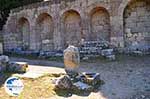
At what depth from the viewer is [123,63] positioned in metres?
13.3

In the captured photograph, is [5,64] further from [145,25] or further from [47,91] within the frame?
[145,25]

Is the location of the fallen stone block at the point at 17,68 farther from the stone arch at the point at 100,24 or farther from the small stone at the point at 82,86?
the stone arch at the point at 100,24

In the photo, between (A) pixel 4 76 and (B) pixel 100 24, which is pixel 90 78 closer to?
(A) pixel 4 76

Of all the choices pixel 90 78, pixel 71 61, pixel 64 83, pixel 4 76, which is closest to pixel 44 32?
pixel 4 76

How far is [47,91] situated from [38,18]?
10.3 meters

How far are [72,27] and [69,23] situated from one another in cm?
35

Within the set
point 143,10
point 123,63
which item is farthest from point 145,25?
point 123,63

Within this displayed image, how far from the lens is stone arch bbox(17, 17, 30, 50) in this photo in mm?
20122

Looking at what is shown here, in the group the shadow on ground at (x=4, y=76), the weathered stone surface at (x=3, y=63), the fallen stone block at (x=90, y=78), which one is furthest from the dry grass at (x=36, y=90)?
the weathered stone surface at (x=3, y=63)

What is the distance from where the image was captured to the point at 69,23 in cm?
1791

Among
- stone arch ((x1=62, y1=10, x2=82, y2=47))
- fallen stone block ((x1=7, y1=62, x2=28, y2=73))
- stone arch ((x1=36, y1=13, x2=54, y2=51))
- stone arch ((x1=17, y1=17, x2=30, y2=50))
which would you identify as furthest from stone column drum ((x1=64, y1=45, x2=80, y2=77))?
stone arch ((x1=17, y1=17, x2=30, y2=50))

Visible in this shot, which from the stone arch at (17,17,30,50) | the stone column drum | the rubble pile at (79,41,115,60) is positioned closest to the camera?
the stone column drum

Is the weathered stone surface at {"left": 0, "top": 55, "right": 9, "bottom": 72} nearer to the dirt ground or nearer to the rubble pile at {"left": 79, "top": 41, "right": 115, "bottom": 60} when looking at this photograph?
the dirt ground

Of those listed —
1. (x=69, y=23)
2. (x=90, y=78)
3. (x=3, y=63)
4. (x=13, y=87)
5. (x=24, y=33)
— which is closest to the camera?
(x=13, y=87)
